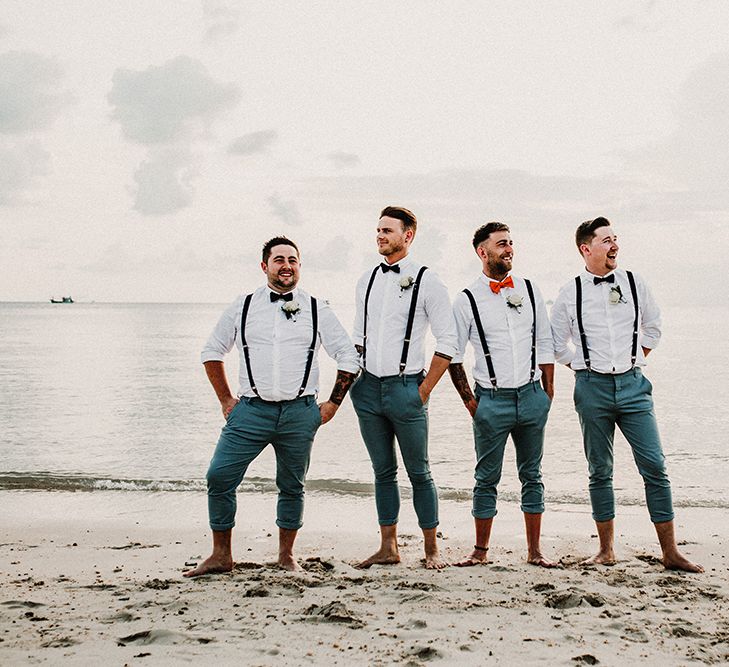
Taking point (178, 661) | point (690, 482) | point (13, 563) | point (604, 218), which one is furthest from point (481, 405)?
point (690, 482)

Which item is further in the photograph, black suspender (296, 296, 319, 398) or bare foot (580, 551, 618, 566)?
bare foot (580, 551, 618, 566)

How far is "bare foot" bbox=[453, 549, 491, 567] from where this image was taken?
207 inches

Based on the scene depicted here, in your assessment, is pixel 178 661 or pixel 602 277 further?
pixel 602 277

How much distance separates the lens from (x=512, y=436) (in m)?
5.17

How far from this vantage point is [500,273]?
5.26 meters

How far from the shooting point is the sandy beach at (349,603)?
3.67 m

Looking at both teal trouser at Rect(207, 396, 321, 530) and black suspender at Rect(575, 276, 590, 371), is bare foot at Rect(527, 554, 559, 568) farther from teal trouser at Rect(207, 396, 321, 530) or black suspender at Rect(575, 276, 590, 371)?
teal trouser at Rect(207, 396, 321, 530)

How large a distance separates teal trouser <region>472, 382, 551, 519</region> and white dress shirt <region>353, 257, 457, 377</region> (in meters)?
0.48

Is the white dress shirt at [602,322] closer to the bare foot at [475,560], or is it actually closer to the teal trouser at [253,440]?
the bare foot at [475,560]

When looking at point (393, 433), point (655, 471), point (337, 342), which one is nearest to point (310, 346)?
point (337, 342)

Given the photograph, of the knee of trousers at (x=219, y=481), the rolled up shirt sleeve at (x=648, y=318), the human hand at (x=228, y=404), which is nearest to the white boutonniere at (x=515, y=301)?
the rolled up shirt sleeve at (x=648, y=318)

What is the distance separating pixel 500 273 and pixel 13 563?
4222 mm

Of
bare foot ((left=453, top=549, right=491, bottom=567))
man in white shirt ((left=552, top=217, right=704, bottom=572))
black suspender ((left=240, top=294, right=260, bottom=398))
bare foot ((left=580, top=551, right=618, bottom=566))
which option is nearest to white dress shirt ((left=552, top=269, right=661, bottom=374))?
man in white shirt ((left=552, top=217, right=704, bottom=572))

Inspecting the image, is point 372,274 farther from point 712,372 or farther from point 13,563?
point 712,372
